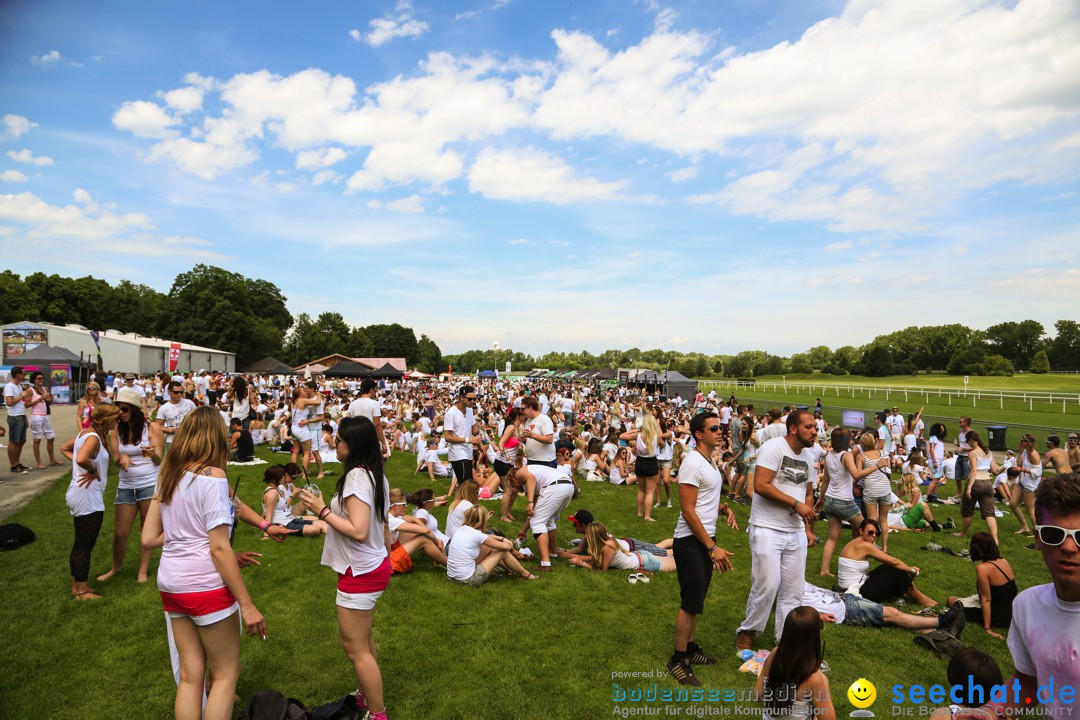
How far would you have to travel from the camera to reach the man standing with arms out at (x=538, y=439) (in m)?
7.90

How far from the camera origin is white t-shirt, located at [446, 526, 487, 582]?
652 centimetres

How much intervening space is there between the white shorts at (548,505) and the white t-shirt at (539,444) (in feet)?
2.81

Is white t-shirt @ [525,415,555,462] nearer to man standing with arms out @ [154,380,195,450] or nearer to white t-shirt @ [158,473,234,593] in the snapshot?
white t-shirt @ [158,473,234,593]

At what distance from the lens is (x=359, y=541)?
10.8 ft

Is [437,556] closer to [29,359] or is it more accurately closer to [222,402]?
[222,402]

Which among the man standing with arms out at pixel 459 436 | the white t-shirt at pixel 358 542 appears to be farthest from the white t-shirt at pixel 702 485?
the man standing with arms out at pixel 459 436

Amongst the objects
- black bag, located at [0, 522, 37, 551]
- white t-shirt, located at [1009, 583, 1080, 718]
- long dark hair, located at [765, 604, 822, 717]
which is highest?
white t-shirt, located at [1009, 583, 1080, 718]

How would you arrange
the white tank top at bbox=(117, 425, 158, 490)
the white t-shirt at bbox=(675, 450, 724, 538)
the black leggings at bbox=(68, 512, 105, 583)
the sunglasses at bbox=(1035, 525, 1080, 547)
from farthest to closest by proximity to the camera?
the white tank top at bbox=(117, 425, 158, 490), the black leggings at bbox=(68, 512, 105, 583), the white t-shirt at bbox=(675, 450, 724, 538), the sunglasses at bbox=(1035, 525, 1080, 547)

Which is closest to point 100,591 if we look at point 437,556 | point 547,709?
point 437,556

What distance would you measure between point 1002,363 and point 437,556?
109 meters

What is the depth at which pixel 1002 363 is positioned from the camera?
86.7 m

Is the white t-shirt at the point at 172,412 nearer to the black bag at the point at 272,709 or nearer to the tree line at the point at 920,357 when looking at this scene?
the black bag at the point at 272,709

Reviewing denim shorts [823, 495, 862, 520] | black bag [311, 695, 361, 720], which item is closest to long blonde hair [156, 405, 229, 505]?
black bag [311, 695, 361, 720]

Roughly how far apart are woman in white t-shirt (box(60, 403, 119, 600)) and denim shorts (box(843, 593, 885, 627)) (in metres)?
7.68
